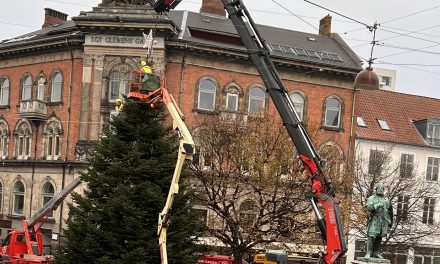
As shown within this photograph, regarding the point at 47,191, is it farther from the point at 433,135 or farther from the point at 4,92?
the point at 433,135

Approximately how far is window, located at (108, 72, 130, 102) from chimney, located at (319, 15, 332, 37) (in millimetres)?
17051

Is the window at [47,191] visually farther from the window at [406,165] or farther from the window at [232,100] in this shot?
the window at [406,165]

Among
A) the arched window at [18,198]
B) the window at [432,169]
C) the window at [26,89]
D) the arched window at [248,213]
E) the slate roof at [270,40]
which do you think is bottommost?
the arched window at [18,198]

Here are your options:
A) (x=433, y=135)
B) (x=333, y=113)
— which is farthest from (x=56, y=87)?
(x=433, y=135)

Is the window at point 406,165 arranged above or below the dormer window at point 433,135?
below

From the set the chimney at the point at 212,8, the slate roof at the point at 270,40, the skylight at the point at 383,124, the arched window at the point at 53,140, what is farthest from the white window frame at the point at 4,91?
the skylight at the point at 383,124

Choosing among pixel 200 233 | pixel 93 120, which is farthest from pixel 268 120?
pixel 93 120

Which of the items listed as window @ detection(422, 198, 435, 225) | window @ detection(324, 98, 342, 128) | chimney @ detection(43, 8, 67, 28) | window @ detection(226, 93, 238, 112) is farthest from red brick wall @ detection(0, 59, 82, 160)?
window @ detection(422, 198, 435, 225)

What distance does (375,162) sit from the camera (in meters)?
37.1

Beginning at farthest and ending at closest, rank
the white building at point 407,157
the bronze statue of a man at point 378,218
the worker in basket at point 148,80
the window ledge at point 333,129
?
the window ledge at point 333,129
the white building at point 407,157
the worker in basket at point 148,80
the bronze statue of a man at point 378,218

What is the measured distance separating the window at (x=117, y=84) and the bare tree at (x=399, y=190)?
14.4 m

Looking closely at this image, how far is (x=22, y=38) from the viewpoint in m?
40.5

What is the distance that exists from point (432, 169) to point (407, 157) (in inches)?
102

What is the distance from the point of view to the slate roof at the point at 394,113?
134 feet
